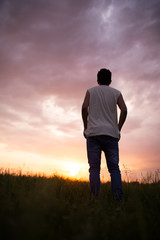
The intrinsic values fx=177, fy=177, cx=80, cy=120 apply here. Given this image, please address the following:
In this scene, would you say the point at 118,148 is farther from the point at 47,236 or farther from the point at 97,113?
the point at 47,236

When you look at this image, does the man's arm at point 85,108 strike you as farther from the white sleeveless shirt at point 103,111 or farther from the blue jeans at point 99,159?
the blue jeans at point 99,159

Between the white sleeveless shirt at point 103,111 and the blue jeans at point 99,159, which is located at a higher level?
the white sleeveless shirt at point 103,111

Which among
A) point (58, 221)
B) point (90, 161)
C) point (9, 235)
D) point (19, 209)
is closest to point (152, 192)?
point (90, 161)

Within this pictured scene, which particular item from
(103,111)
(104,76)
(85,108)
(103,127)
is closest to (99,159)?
(103,127)

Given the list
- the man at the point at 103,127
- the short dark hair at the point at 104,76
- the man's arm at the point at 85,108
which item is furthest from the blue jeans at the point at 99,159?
the short dark hair at the point at 104,76

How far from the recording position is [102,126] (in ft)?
12.1

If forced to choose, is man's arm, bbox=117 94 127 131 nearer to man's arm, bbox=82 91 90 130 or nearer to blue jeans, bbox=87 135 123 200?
blue jeans, bbox=87 135 123 200

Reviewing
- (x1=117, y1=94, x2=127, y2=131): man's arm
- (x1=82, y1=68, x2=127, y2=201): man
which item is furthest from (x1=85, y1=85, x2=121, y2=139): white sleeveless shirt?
(x1=117, y1=94, x2=127, y2=131): man's arm

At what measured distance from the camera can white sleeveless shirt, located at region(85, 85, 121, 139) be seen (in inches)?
147

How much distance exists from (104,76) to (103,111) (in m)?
0.85

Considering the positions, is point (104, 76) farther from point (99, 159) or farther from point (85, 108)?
point (99, 159)

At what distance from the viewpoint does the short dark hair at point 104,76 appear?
161 inches

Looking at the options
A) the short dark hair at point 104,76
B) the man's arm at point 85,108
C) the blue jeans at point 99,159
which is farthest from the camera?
the short dark hair at point 104,76

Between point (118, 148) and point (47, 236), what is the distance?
2584 millimetres
